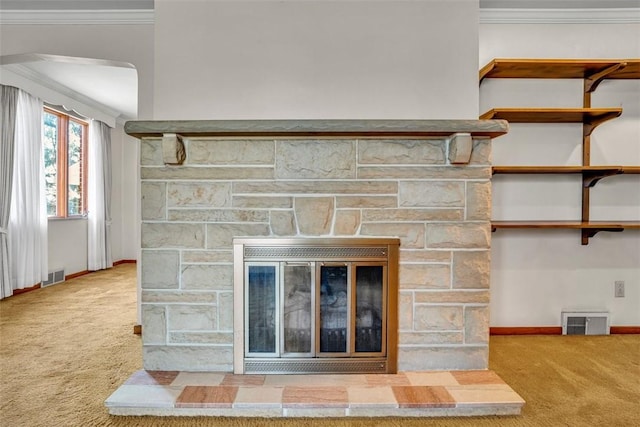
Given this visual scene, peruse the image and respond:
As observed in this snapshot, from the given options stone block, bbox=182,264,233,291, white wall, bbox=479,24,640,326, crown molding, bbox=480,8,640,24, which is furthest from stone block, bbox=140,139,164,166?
crown molding, bbox=480,8,640,24

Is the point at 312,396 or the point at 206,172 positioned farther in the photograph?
the point at 206,172

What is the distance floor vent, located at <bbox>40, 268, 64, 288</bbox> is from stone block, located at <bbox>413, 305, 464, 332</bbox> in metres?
4.32

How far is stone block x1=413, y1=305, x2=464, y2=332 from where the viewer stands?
2.08 metres

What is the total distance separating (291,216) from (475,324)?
1143 millimetres

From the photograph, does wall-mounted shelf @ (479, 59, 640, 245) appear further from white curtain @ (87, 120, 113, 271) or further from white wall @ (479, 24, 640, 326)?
white curtain @ (87, 120, 113, 271)

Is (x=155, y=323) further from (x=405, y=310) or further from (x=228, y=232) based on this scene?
(x=405, y=310)

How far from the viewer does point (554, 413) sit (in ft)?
5.96

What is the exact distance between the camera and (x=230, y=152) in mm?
2064

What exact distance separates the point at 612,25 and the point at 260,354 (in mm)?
3351

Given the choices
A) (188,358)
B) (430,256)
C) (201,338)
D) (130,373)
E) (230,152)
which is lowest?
(130,373)

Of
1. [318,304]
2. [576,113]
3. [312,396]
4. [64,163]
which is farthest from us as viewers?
[64,163]

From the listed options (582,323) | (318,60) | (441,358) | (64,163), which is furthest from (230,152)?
(64,163)

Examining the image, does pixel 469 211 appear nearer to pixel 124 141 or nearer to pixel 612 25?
pixel 612 25

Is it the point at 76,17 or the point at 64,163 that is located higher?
the point at 76,17
